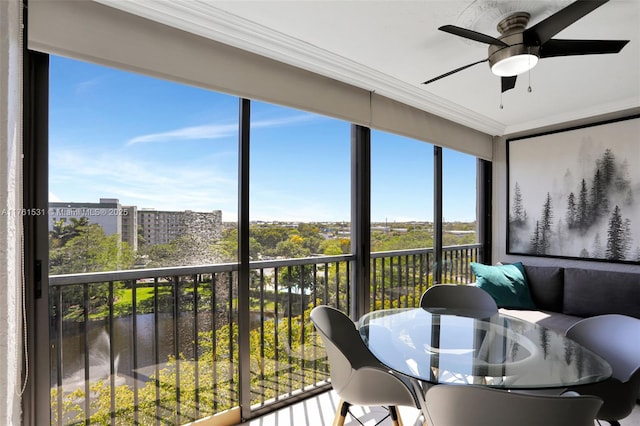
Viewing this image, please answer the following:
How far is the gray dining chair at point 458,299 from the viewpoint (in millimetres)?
2516

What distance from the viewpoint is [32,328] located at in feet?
4.94

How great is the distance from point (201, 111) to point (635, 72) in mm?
3187

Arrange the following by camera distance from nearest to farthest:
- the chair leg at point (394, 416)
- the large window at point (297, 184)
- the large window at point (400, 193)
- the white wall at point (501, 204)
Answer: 1. the chair leg at point (394, 416)
2. the large window at point (297, 184)
3. the large window at point (400, 193)
4. the white wall at point (501, 204)

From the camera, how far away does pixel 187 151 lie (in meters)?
1.99

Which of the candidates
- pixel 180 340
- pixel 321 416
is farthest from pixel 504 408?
pixel 180 340

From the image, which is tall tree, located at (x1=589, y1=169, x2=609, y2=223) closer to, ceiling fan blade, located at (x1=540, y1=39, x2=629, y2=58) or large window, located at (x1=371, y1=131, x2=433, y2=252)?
large window, located at (x1=371, y1=131, x2=433, y2=252)

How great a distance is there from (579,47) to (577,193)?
2.27 metres

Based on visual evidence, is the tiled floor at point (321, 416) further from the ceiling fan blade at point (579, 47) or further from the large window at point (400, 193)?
the ceiling fan blade at point (579, 47)

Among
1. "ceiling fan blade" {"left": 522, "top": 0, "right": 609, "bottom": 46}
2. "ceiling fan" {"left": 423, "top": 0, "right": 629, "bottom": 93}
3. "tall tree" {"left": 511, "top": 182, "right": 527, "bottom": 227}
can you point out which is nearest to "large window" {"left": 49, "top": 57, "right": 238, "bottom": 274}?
"ceiling fan" {"left": 423, "top": 0, "right": 629, "bottom": 93}

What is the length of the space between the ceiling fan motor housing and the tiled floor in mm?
2206

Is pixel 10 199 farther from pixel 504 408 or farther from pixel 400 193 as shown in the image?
pixel 400 193

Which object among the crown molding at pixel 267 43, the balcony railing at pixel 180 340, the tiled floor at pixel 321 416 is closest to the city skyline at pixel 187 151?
the crown molding at pixel 267 43

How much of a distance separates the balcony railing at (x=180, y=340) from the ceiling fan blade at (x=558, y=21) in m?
1.90

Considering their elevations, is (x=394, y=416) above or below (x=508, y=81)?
below
